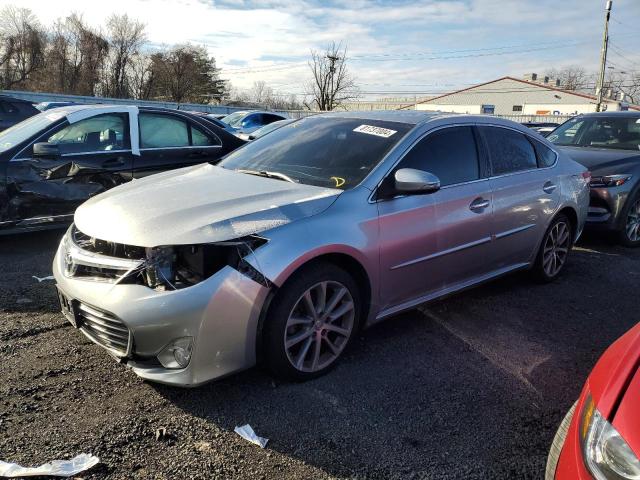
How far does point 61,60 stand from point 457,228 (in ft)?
196

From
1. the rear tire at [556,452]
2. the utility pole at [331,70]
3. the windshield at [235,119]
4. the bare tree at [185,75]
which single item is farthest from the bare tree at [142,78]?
the rear tire at [556,452]

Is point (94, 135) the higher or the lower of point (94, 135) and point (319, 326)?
the higher

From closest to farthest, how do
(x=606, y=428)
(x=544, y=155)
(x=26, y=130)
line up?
(x=606, y=428) < (x=544, y=155) < (x=26, y=130)

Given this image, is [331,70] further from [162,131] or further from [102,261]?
[102,261]

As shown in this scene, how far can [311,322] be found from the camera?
10.1ft

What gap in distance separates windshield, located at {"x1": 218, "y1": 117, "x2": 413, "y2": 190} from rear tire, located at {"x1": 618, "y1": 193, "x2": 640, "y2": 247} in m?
4.32

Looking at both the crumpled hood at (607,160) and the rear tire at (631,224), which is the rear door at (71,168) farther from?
the rear tire at (631,224)

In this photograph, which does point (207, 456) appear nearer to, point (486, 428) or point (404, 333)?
point (486, 428)

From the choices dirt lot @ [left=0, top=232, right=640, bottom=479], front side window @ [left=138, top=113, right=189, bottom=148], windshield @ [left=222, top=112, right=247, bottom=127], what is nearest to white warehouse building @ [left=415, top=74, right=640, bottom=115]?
windshield @ [left=222, top=112, right=247, bottom=127]

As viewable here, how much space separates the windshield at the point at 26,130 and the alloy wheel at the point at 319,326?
4.09 meters

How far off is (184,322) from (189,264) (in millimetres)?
310

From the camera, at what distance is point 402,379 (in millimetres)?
3236

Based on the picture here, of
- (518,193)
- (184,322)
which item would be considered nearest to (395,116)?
(518,193)

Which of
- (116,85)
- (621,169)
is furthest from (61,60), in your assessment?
(621,169)
